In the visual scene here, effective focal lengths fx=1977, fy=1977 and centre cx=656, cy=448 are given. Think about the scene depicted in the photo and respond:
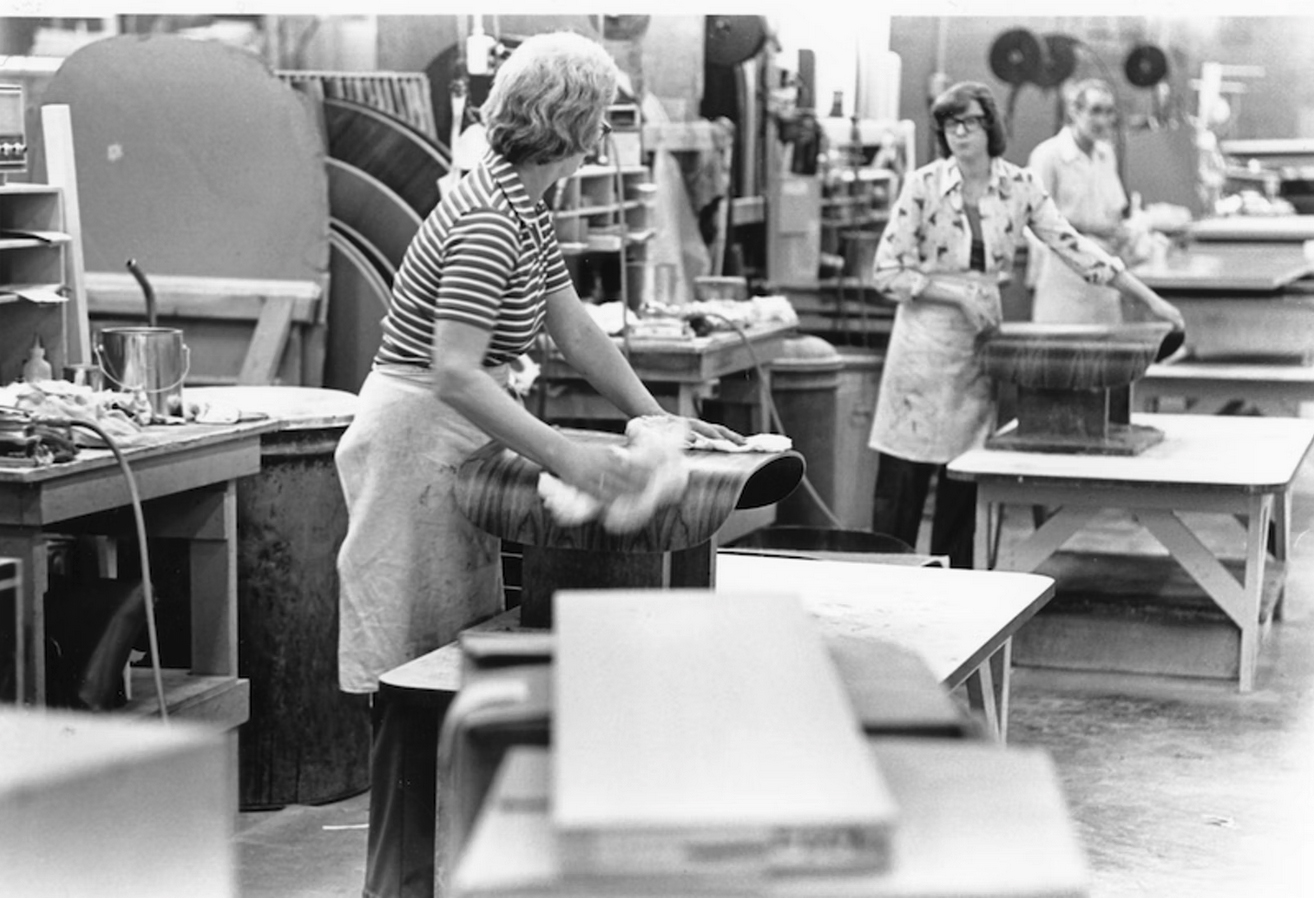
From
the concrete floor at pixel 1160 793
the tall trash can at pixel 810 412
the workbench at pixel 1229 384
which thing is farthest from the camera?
the workbench at pixel 1229 384

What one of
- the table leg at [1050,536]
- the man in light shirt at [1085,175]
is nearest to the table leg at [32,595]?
the table leg at [1050,536]

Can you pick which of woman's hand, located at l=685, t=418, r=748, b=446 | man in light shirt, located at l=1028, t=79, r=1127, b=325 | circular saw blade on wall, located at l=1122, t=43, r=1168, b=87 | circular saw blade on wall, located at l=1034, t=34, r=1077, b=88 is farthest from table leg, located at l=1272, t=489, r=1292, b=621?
circular saw blade on wall, located at l=1122, t=43, r=1168, b=87

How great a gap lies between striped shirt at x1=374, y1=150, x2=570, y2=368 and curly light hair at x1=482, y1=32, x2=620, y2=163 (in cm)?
5

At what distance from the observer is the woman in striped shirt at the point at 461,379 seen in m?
2.86

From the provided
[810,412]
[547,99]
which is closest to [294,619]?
[547,99]

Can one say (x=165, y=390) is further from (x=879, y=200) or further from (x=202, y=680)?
(x=879, y=200)

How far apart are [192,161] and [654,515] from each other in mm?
3541

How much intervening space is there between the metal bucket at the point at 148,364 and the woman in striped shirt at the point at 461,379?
0.93 meters

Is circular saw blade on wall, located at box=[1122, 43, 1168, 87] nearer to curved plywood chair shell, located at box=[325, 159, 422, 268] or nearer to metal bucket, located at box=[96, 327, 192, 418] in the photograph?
curved plywood chair shell, located at box=[325, 159, 422, 268]

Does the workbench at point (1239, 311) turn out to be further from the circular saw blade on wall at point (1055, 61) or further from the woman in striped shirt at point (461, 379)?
the woman in striped shirt at point (461, 379)

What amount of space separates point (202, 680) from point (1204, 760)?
2369mm

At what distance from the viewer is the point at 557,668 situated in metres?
1.52

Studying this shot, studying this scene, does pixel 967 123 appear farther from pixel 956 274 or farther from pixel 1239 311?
pixel 1239 311

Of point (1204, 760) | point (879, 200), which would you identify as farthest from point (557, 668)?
point (879, 200)
